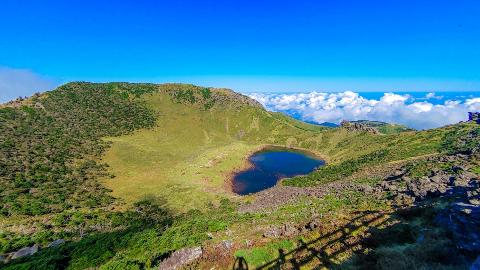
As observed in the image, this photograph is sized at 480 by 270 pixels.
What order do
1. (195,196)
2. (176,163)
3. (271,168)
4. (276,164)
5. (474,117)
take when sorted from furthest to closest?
1. (276,164)
2. (271,168)
3. (176,163)
4. (474,117)
5. (195,196)

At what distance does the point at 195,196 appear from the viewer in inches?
3489

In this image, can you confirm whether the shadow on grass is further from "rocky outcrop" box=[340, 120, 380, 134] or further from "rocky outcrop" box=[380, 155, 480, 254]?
"rocky outcrop" box=[340, 120, 380, 134]

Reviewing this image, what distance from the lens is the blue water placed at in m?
110

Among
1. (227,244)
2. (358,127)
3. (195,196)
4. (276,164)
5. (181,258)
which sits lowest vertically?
(195,196)

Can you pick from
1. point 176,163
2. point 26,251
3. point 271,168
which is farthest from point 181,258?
point 271,168

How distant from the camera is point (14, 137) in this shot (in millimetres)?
121812

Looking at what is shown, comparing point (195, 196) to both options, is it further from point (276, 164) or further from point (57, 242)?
point (276, 164)

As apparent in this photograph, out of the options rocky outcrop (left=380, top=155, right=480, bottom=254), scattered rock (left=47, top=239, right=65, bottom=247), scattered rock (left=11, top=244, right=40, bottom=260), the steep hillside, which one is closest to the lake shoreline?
the steep hillside

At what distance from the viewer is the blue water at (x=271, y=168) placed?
110 m

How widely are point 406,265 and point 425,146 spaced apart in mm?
90764

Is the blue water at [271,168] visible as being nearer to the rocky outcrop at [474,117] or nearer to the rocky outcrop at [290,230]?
the rocky outcrop at [474,117]

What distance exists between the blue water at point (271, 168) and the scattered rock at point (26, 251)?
60.6 meters

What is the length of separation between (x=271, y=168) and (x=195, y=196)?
55073 millimetres

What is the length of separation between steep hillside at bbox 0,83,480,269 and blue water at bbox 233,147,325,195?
6.73 meters
